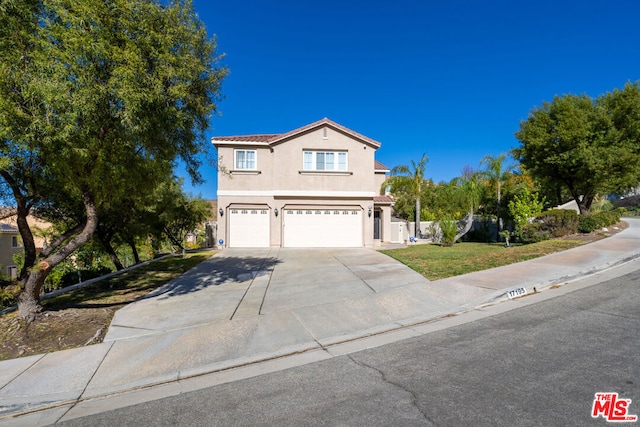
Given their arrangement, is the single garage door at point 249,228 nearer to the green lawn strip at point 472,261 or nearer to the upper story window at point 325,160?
the upper story window at point 325,160

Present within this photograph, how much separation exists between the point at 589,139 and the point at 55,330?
82.5ft

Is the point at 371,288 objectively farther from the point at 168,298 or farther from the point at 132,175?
the point at 132,175

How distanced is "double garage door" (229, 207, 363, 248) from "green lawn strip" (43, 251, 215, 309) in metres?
4.90

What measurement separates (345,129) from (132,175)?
13.5 metres

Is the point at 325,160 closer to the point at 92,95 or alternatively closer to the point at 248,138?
the point at 248,138

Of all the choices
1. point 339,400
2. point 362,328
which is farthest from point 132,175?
point 339,400

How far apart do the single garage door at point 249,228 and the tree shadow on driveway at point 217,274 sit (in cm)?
391

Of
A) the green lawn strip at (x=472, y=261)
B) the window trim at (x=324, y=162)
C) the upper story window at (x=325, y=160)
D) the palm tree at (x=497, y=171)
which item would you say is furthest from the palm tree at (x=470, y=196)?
the upper story window at (x=325, y=160)

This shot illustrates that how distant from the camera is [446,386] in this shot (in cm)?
383

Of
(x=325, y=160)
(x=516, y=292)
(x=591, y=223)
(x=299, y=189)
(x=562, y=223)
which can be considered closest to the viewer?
(x=516, y=292)

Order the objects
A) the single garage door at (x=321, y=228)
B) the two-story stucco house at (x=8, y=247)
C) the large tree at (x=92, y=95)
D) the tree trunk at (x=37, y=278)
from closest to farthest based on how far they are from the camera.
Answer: the large tree at (x=92, y=95), the tree trunk at (x=37, y=278), the single garage door at (x=321, y=228), the two-story stucco house at (x=8, y=247)

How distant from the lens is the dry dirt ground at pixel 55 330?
5.58 metres

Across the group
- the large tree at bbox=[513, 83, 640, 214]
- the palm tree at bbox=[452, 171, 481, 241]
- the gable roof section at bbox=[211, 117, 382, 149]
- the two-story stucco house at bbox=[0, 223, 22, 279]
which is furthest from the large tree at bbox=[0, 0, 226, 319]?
the two-story stucco house at bbox=[0, 223, 22, 279]

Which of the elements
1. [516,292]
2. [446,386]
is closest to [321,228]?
[516,292]
